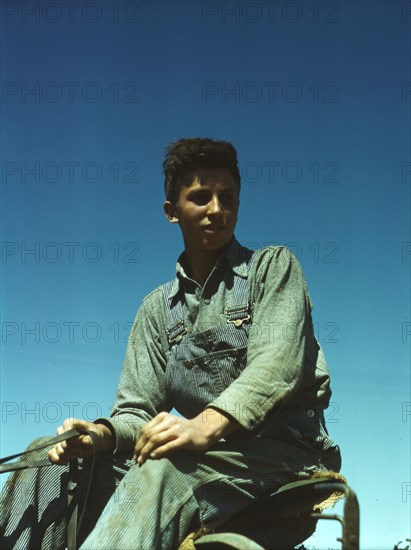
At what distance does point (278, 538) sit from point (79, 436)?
3.47 ft

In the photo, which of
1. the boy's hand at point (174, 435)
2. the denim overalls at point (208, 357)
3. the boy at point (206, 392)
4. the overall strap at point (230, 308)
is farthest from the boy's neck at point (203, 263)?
the boy's hand at point (174, 435)

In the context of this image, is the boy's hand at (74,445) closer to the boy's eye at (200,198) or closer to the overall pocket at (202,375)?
the overall pocket at (202,375)

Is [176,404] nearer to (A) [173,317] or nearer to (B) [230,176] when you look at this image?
(A) [173,317]

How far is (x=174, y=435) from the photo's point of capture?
3.49m

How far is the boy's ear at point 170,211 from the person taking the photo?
4884 millimetres

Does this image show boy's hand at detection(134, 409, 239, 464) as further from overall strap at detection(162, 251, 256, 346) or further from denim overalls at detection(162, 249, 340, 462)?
overall strap at detection(162, 251, 256, 346)

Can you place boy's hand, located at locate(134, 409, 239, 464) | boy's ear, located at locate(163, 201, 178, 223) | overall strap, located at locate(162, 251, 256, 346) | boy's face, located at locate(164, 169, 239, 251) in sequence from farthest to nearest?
1. boy's ear, located at locate(163, 201, 178, 223)
2. boy's face, located at locate(164, 169, 239, 251)
3. overall strap, located at locate(162, 251, 256, 346)
4. boy's hand, located at locate(134, 409, 239, 464)

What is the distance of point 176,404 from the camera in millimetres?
4590

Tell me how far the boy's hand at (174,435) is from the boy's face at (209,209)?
4.31 ft

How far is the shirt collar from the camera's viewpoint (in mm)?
4543

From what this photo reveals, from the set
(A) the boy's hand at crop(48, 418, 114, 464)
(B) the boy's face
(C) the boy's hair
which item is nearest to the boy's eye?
(B) the boy's face

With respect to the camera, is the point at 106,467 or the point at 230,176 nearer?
the point at 106,467

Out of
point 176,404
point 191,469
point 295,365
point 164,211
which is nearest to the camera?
point 191,469

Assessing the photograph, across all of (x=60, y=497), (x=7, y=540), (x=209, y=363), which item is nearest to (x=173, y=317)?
(x=209, y=363)
